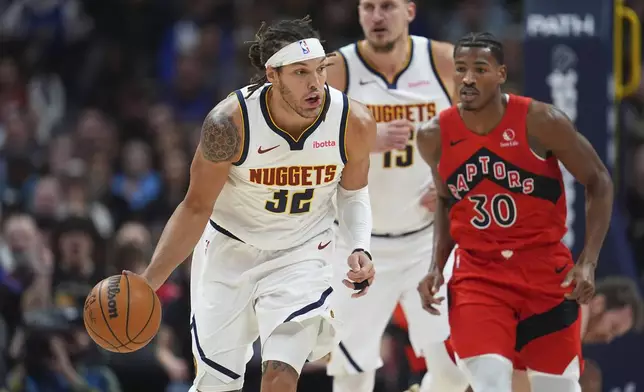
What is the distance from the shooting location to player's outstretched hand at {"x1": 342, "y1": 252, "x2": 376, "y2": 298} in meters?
6.15

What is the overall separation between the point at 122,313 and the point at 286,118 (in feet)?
4.21

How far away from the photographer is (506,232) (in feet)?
21.5

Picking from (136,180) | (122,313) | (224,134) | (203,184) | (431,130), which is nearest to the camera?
(122,313)


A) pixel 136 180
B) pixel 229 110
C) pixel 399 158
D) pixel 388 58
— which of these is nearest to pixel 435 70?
pixel 388 58

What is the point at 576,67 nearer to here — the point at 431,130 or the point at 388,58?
the point at 388,58

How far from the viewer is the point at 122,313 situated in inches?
238

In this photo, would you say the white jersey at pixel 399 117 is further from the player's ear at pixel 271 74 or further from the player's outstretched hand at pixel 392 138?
the player's ear at pixel 271 74

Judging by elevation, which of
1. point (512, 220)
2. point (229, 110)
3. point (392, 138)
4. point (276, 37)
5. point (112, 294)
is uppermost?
point (276, 37)

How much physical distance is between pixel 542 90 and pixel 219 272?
3.07 metres

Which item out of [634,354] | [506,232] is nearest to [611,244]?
[634,354]

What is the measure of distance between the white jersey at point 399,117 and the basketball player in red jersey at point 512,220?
37.9 inches

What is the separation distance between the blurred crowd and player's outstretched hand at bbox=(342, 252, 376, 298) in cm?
354

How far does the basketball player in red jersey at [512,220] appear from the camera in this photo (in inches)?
253

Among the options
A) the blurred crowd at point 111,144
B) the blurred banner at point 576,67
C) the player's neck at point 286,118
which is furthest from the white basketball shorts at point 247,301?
the blurred crowd at point 111,144
